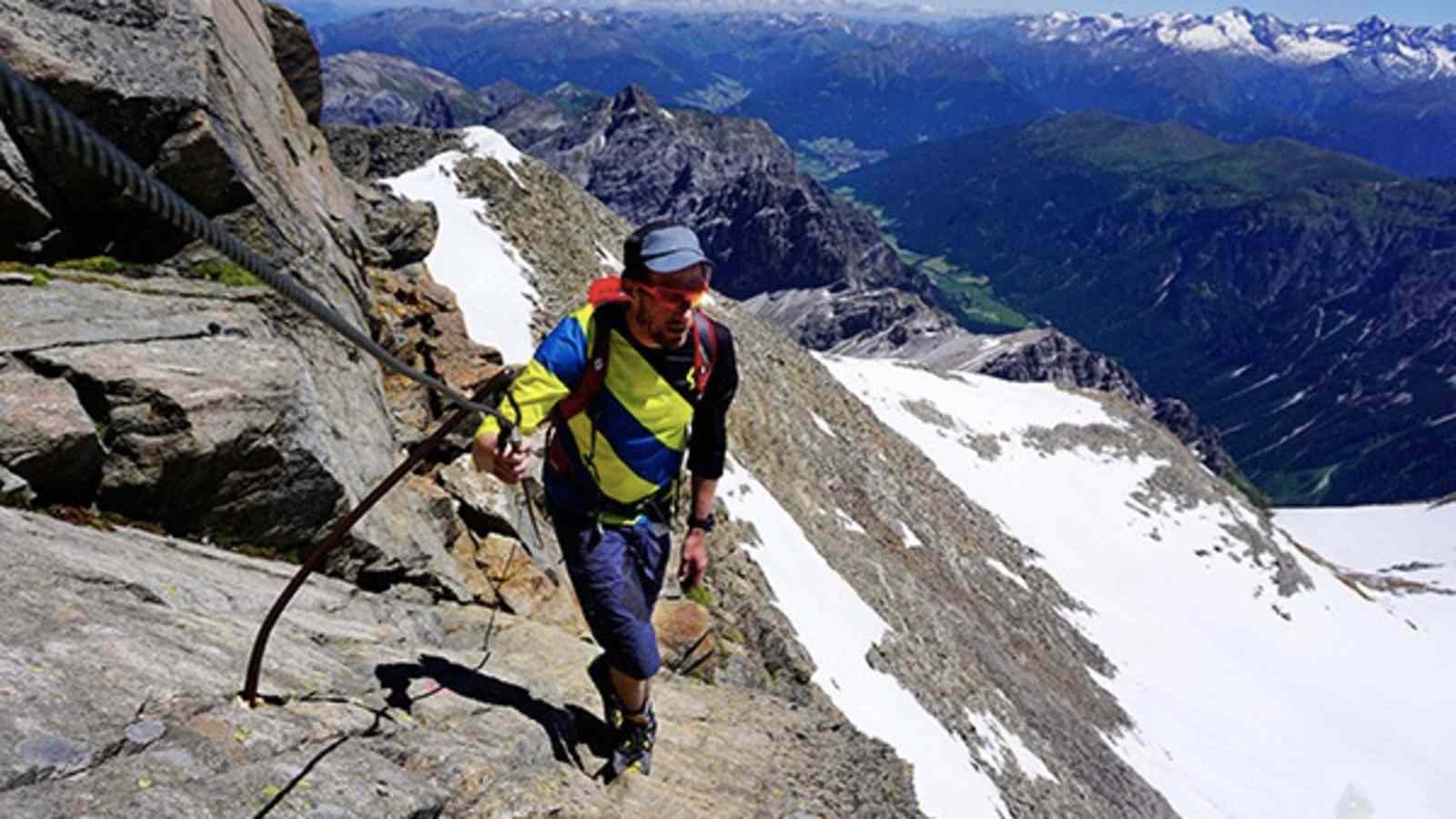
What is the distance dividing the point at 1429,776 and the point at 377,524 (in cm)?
8415

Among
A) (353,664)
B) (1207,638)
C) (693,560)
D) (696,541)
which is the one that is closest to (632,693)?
(693,560)

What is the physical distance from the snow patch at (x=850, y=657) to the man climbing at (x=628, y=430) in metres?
15.4

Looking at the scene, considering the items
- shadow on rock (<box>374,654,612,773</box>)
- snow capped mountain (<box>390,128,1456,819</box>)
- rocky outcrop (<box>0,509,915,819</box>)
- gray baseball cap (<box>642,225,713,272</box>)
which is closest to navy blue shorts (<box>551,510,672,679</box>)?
shadow on rock (<box>374,654,612,773</box>)

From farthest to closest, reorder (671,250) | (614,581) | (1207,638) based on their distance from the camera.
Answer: (1207,638) < (614,581) < (671,250)

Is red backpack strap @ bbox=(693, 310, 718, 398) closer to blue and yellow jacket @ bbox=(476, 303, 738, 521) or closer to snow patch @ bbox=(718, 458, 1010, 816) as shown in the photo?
blue and yellow jacket @ bbox=(476, 303, 738, 521)

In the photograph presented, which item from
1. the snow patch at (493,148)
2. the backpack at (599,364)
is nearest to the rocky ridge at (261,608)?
the backpack at (599,364)

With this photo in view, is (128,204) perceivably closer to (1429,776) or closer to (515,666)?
(515,666)

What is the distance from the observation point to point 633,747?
8.59 meters

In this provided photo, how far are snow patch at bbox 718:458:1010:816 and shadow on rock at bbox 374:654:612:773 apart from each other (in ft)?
47.6

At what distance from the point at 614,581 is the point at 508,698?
177cm

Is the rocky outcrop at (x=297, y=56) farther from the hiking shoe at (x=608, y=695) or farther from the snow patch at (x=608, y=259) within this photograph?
the snow patch at (x=608, y=259)

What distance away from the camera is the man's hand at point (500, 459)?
6391 mm

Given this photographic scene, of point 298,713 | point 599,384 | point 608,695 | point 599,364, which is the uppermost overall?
point 599,364

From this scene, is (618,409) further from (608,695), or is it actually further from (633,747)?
(633,747)
